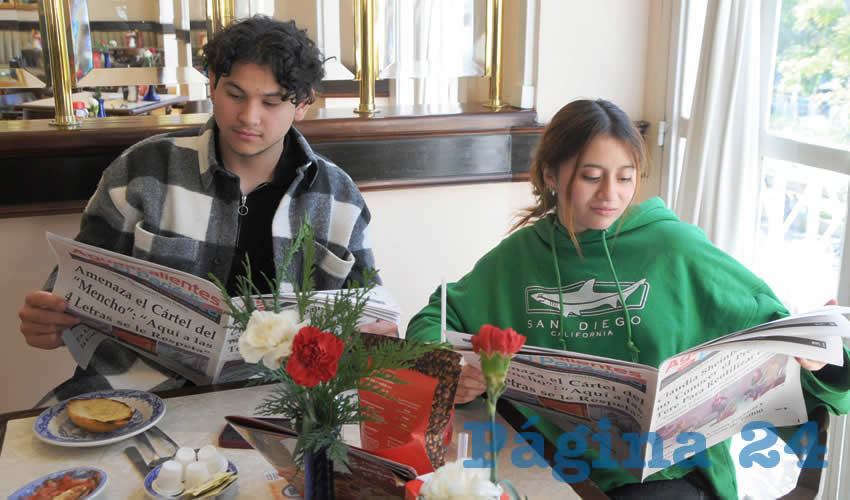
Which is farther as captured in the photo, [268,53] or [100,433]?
[268,53]

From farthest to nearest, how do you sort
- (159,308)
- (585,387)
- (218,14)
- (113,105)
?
(113,105), (218,14), (159,308), (585,387)

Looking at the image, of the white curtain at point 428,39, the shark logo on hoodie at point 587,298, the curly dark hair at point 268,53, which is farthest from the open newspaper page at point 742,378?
the white curtain at point 428,39

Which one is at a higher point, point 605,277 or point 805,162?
point 805,162

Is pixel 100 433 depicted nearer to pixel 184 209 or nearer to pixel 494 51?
pixel 184 209

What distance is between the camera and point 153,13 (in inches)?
76.5

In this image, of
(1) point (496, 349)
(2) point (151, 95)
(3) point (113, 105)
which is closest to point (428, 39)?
(1) point (496, 349)

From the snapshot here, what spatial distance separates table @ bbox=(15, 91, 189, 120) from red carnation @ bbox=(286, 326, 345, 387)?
2.04 metres

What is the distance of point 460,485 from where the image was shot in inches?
26.9

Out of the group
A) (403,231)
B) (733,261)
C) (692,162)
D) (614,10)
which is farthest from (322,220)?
(614,10)

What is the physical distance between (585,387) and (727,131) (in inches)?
43.5

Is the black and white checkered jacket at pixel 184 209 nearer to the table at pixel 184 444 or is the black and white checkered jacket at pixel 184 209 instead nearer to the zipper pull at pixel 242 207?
the zipper pull at pixel 242 207

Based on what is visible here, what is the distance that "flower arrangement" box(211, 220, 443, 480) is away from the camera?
0.73m

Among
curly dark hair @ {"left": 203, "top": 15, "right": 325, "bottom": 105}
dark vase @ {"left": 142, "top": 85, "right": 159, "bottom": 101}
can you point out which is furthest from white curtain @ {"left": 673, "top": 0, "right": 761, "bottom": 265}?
dark vase @ {"left": 142, "top": 85, "right": 159, "bottom": 101}

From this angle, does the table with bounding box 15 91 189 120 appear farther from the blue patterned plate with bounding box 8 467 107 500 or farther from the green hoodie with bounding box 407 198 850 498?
the blue patterned plate with bounding box 8 467 107 500
